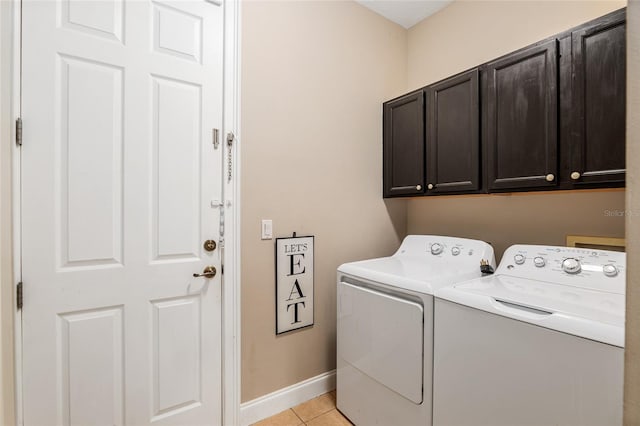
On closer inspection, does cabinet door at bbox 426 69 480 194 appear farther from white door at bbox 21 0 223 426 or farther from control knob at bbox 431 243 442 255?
white door at bbox 21 0 223 426

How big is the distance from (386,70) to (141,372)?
2554mm

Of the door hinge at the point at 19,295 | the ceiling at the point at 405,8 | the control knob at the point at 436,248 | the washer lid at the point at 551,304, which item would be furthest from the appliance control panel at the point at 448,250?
the door hinge at the point at 19,295

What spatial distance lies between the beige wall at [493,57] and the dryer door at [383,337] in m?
0.97

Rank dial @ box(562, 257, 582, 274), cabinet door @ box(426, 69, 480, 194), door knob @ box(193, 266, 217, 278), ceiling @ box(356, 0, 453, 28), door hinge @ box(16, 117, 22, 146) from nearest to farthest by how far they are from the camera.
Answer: door hinge @ box(16, 117, 22, 146)
dial @ box(562, 257, 582, 274)
door knob @ box(193, 266, 217, 278)
cabinet door @ box(426, 69, 480, 194)
ceiling @ box(356, 0, 453, 28)

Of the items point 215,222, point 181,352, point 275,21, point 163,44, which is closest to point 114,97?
point 163,44

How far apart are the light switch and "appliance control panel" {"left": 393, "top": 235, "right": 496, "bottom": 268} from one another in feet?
3.09

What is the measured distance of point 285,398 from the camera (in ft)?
6.31

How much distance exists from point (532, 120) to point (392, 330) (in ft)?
4.13

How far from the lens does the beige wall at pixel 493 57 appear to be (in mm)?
1623

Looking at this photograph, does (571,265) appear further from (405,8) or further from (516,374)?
(405,8)

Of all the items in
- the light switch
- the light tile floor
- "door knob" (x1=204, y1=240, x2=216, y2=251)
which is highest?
the light switch

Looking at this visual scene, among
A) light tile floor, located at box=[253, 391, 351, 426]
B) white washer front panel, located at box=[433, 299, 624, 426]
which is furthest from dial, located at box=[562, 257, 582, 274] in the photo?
light tile floor, located at box=[253, 391, 351, 426]

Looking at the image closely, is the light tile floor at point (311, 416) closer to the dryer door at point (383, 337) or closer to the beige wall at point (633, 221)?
the dryer door at point (383, 337)

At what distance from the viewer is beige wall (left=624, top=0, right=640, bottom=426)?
1.06 ft
